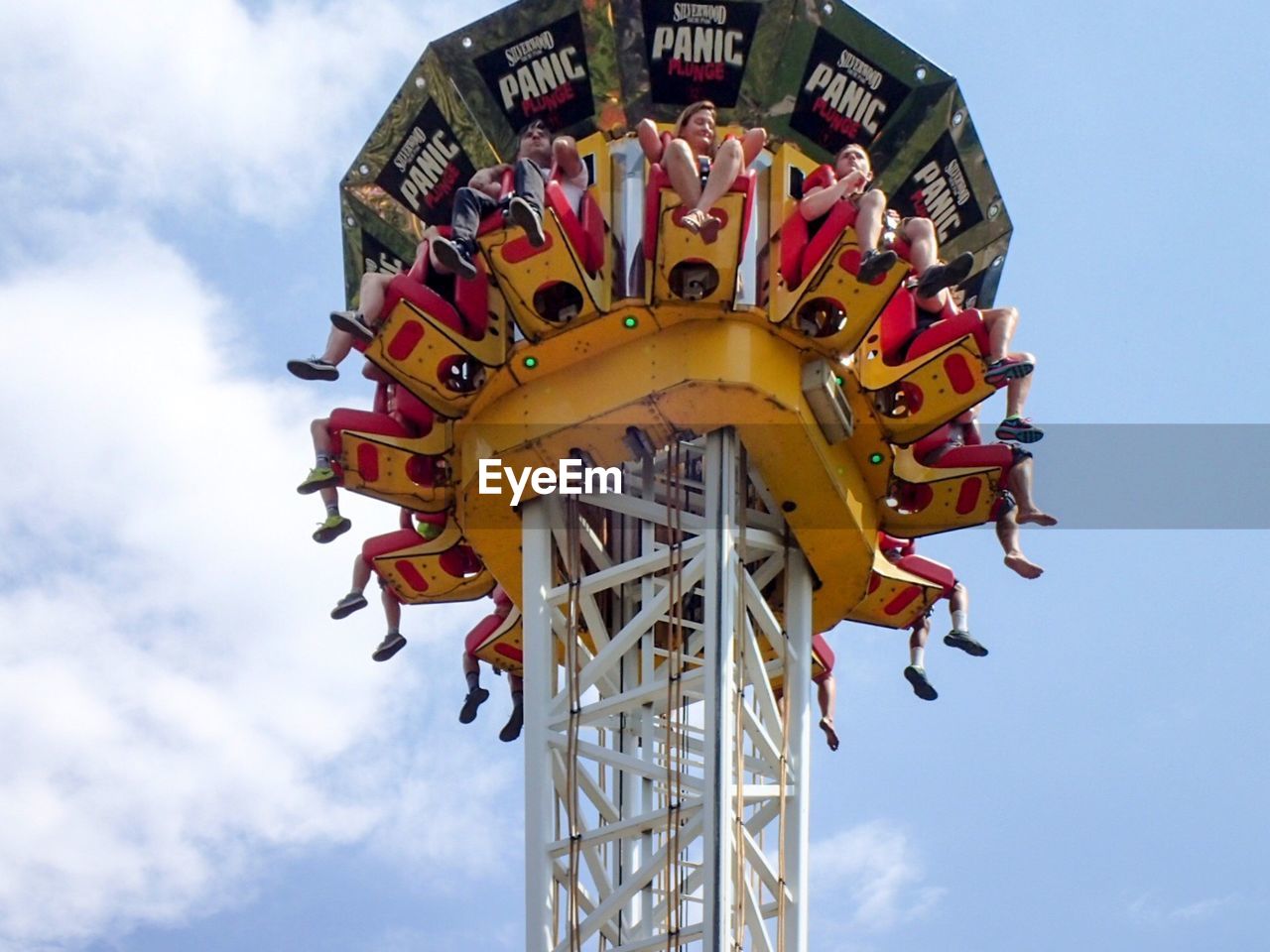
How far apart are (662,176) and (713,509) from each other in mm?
3000

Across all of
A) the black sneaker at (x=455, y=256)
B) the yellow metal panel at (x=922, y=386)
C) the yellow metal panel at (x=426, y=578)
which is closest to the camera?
the black sneaker at (x=455, y=256)

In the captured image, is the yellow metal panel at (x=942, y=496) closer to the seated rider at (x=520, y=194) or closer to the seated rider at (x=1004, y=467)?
the seated rider at (x=1004, y=467)

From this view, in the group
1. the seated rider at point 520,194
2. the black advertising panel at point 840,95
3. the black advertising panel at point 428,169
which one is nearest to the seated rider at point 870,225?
the black advertising panel at point 840,95

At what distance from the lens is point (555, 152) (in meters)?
25.7

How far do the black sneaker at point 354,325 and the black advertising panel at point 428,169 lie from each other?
96.3 inches

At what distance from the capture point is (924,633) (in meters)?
28.5

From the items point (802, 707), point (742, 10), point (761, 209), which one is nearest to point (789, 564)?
point (802, 707)

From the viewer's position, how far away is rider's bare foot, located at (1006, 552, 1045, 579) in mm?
26422

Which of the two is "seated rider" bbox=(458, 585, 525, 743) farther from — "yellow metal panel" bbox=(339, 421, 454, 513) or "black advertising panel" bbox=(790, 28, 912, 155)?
"black advertising panel" bbox=(790, 28, 912, 155)

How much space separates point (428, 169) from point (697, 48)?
3.17m

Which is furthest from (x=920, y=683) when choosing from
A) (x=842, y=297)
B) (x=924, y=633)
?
(x=842, y=297)

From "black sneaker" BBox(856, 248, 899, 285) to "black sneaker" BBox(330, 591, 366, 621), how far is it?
6259 millimetres

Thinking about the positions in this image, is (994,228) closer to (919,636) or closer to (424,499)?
(919,636)

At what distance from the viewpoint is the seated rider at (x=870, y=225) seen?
2419cm
